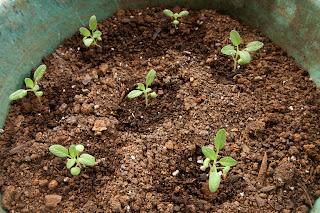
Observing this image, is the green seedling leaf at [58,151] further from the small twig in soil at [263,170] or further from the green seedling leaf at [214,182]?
the small twig in soil at [263,170]

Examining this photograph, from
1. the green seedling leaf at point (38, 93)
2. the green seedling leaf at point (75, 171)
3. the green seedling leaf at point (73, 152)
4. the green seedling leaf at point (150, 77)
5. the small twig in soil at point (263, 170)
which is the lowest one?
the small twig in soil at point (263, 170)

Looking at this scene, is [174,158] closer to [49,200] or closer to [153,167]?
[153,167]

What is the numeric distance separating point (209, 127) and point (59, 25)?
3.69 feet

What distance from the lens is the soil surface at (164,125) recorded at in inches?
49.4

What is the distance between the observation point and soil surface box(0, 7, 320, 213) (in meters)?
1.25

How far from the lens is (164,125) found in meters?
1.46

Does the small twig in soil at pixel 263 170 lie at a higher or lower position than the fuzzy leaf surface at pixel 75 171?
lower

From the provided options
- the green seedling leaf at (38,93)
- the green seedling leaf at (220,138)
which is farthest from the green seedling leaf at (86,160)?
the green seedling leaf at (220,138)

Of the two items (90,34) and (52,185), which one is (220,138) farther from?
(90,34)

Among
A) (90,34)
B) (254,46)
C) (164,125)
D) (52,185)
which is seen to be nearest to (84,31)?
(90,34)

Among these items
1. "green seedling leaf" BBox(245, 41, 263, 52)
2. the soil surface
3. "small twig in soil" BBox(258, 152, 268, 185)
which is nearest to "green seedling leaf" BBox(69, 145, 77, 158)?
the soil surface

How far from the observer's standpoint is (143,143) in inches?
55.5

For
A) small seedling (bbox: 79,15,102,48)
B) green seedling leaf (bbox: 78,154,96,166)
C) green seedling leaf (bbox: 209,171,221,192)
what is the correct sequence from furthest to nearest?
1. small seedling (bbox: 79,15,102,48)
2. green seedling leaf (bbox: 78,154,96,166)
3. green seedling leaf (bbox: 209,171,221,192)

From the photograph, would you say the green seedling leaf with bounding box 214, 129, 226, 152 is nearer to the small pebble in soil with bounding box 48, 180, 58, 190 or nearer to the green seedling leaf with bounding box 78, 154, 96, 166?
the green seedling leaf with bounding box 78, 154, 96, 166
